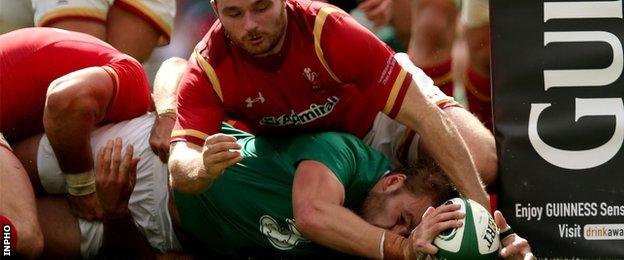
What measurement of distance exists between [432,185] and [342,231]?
49 centimetres

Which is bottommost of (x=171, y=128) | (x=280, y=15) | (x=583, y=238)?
(x=583, y=238)

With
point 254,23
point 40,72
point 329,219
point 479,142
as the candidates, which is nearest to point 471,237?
point 329,219

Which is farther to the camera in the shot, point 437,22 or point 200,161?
point 437,22

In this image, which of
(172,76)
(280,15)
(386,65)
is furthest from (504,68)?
(172,76)

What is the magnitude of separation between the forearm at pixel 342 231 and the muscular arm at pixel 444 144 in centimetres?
42

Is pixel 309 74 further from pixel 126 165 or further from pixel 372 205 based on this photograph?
pixel 126 165

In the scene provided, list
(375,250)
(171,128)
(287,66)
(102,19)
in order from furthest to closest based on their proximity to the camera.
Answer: (102,19) < (171,128) < (287,66) < (375,250)

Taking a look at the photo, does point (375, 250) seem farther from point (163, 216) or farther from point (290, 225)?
point (163, 216)

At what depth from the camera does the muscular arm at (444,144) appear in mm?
5867

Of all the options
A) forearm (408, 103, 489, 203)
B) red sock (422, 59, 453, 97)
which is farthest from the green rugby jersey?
red sock (422, 59, 453, 97)

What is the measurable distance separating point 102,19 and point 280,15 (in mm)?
1410

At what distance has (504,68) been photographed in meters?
6.34

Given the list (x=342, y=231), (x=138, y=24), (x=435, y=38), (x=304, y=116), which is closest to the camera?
(x=342, y=231)

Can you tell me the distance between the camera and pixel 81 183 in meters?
6.28
